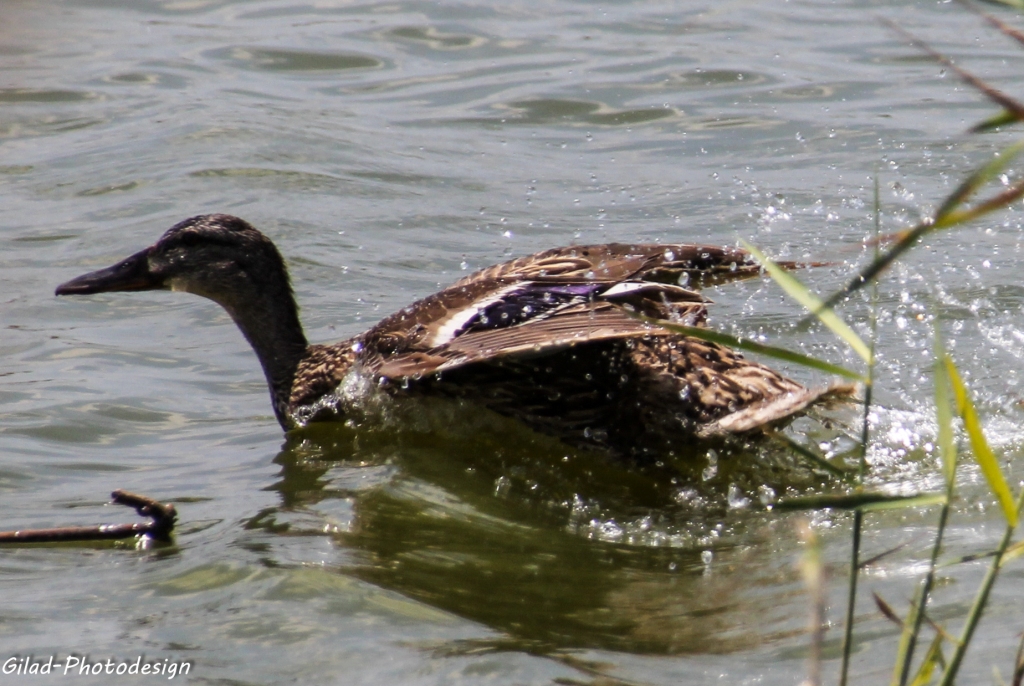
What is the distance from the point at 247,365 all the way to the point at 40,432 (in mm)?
1194

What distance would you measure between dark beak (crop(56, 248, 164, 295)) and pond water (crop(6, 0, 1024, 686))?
17.6 inches

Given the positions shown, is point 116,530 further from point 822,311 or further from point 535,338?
point 822,311

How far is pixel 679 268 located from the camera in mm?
4770

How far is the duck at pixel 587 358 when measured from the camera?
414 cm

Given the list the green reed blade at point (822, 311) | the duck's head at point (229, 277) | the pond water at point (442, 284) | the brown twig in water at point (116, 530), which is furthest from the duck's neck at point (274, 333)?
the green reed blade at point (822, 311)

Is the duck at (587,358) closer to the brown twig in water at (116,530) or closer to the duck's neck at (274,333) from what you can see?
the duck's neck at (274,333)

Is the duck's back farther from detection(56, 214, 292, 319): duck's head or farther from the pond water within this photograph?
detection(56, 214, 292, 319): duck's head

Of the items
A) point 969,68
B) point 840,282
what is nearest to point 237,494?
point 840,282

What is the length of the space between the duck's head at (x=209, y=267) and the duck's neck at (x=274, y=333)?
20 millimetres

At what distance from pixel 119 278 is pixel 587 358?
2.30 meters

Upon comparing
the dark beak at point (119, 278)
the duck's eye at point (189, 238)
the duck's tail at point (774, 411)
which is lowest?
the duck's tail at point (774, 411)

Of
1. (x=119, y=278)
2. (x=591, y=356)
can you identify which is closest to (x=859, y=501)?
(x=591, y=356)

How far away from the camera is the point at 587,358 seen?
4547 mm

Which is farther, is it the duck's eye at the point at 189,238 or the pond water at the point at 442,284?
the duck's eye at the point at 189,238
